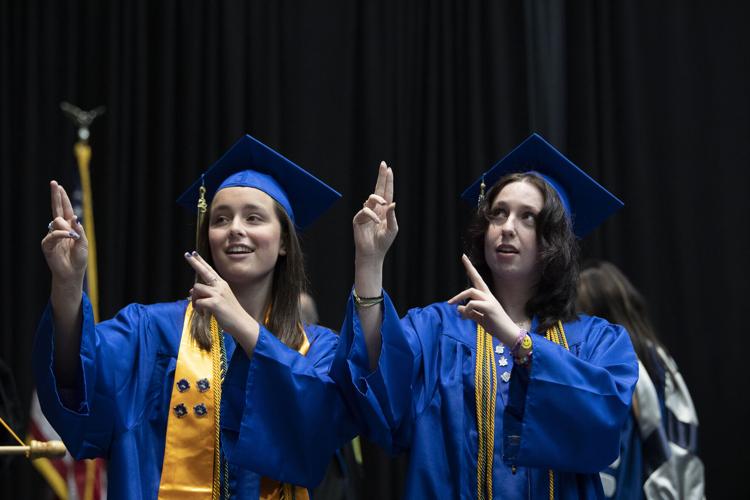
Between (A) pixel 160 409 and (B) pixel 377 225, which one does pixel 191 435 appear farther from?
(B) pixel 377 225

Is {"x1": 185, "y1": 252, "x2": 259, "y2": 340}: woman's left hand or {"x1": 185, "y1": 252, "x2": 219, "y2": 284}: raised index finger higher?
{"x1": 185, "y1": 252, "x2": 219, "y2": 284}: raised index finger

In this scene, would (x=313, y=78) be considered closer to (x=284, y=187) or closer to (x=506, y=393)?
(x=284, y=187)

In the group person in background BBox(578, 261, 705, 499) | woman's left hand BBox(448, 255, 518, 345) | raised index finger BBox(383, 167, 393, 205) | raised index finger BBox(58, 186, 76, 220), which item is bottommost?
person in background BBox(578, 261, 705, 499)

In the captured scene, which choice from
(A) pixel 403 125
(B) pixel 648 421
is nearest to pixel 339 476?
(B) pixel 648 421

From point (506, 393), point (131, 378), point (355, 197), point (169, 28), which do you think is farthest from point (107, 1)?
point (506, 393)

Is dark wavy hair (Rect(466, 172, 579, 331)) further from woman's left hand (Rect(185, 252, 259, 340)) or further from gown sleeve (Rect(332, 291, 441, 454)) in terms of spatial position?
woman's left hand (Rect(185, 252, 259, 340))

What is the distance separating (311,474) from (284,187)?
0.87m

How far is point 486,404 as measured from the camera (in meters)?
2.53

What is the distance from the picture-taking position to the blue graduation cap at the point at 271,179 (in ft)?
9.25

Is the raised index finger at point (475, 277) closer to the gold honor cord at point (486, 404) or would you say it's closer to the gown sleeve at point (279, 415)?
the gold honor cord at point (486, 404)

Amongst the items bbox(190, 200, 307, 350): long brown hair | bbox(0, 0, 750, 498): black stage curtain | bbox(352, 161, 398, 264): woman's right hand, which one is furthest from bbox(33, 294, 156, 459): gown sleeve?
bbox(0, 0, 750, 498): black stage curtain

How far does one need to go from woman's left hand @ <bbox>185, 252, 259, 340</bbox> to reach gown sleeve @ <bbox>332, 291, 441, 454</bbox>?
0.80 ft

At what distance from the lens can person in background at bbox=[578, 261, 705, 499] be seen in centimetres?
Result: 363

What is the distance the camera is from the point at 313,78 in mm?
5324
